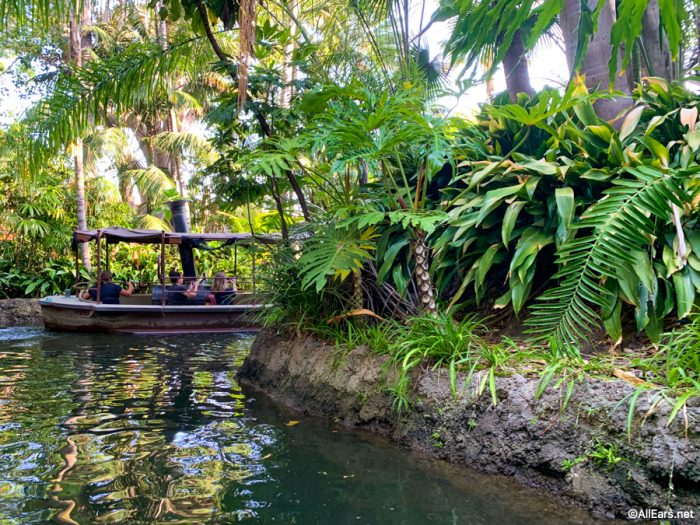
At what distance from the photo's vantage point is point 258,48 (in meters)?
6.40

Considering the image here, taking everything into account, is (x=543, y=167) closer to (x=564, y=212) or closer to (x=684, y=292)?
(x=564, y=212)

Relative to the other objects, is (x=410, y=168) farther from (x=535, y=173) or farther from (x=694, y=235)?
(x=694, y=235)

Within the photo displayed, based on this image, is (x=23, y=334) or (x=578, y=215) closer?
(x=578, y=215)

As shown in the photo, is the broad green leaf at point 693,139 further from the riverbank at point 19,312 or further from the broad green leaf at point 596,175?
the riverbank at point 19,312

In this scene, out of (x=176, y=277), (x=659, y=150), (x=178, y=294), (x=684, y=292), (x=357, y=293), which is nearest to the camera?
(x=684, y=292)

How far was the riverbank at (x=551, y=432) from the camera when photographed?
2.54 meters

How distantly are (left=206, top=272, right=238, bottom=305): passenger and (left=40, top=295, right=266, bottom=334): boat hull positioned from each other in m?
0.50

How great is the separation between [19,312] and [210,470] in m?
12.7

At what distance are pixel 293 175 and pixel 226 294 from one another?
6.03 meters

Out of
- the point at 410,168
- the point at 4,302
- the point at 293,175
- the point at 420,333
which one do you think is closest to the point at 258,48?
the point at 293,175

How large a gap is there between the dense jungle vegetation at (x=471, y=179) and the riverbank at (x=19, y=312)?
876 centimetres

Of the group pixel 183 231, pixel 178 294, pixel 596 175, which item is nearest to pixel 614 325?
pixel 596 175

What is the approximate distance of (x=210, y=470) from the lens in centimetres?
312

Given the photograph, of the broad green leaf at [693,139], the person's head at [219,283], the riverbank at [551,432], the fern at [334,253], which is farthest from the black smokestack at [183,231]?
the broad green leaf at [693,139]
